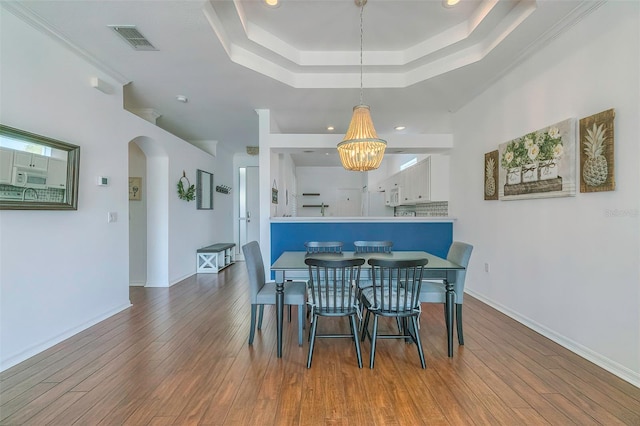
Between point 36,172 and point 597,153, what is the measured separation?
450 cm

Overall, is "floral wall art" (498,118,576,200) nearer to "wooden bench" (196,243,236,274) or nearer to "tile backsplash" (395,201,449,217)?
"tile backsplash" (395,201,449,217)

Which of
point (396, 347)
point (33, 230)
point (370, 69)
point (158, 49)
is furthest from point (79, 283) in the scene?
point (370, 69)

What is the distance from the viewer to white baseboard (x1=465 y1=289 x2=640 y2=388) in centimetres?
195

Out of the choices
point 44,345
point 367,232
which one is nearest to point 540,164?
point 367,232

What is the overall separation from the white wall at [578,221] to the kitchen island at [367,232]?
2.82 feet

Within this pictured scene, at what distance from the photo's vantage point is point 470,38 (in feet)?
9.46

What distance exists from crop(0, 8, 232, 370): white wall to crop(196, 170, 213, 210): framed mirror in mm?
1516

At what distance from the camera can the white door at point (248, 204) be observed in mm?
7246

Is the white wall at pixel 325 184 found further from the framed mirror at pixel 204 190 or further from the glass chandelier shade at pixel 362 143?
the glass chandelier shade at pixel 362 143

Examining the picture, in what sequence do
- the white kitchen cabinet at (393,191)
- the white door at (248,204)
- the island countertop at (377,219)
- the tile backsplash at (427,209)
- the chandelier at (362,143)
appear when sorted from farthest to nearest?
1. the white door at (248,204)
2. the white kitchen cabinet at (393,191)
3. the tile backsplash at (427,209)
4. the island countertop at (377,219)
5. the chandelier at (362,143)

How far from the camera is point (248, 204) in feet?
23.9

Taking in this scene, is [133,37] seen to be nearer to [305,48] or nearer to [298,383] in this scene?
[305,48]

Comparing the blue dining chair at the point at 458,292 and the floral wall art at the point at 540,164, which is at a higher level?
the floral wall art at the point at 540,164

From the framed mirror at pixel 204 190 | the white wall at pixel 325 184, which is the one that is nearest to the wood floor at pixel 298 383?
the framed mirror at pixel 204 190
